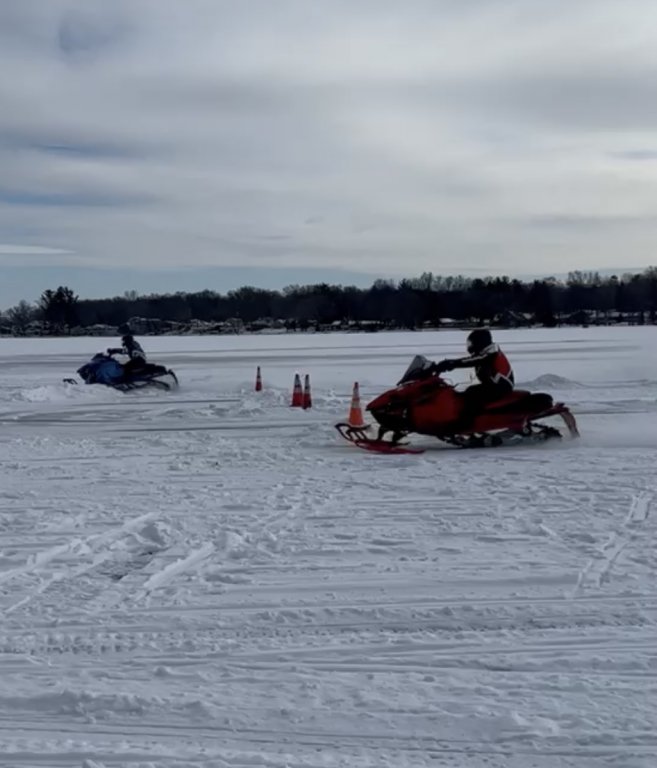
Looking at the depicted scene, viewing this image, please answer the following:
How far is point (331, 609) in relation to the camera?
5.14 meters

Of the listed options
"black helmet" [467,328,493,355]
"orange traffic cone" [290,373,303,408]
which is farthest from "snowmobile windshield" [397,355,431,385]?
"orange traffic cone" [290,373,303,408]

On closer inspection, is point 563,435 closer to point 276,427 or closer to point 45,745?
point 276,427

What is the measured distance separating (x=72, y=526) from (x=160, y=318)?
121m

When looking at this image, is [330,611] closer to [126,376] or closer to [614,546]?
[614,546]

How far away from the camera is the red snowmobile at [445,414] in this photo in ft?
37.9

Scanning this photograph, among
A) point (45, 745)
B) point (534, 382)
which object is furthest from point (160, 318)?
point (45, 745)

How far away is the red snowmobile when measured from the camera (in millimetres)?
11555

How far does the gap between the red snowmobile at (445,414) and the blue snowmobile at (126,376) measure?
401 inches

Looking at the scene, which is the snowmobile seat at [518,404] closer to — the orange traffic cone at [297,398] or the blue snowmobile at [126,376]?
the orange traffic cone at [297,398]

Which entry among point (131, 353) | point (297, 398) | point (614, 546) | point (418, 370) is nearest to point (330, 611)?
point (614, 546)

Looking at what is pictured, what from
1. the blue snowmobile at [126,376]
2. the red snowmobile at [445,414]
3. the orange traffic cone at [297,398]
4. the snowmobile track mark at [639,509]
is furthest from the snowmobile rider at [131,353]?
the snowmobile track mark at [639,509]

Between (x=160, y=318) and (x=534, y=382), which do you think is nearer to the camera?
(x=534, y=382)

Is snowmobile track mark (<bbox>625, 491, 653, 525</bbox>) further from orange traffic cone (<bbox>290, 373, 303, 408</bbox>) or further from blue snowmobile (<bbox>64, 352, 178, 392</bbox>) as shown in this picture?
blue snowmobile (<bbox>64, 352, 178, 392</bbox>)

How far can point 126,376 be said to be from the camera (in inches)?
824
